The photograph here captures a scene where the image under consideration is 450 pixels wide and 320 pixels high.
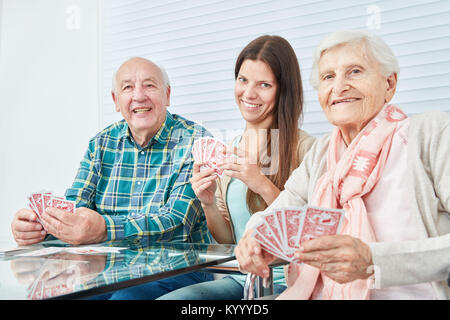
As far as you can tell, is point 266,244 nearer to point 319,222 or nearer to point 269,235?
point 269,235

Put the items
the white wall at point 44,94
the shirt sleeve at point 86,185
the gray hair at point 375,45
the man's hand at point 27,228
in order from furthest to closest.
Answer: the white wall at point 44,94, the shirt sleeve at point 86,185, the man's hand at point 27,228, the gray hair at point 375,45

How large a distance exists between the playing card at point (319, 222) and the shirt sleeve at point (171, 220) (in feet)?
3.28

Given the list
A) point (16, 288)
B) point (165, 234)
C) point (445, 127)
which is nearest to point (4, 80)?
point (165, 234)

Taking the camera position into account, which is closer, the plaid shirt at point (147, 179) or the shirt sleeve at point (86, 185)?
the plaid shirt at point (147, 179)

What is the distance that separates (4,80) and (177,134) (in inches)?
101

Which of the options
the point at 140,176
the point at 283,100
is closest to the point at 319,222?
the point at 283,100

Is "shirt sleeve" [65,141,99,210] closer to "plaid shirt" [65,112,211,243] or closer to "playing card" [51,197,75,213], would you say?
"plaid shirt" [65,112,211,243]

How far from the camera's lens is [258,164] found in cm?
227

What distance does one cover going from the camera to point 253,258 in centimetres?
139

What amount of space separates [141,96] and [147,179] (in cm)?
49

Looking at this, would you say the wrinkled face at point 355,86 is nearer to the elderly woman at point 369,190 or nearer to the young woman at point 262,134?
Answer: the elderly woman at point 369,190

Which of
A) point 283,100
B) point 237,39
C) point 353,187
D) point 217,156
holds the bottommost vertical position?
point 353,187

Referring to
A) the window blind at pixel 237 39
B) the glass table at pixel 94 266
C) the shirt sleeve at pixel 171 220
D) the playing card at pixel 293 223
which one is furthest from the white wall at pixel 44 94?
the playing card at pixel 293 223

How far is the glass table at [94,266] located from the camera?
3.69 feet
